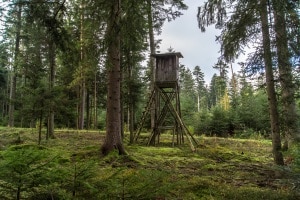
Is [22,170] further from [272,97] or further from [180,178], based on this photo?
[272,97]

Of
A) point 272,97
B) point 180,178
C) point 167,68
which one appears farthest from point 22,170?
point 167,68

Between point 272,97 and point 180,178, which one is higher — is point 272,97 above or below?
above

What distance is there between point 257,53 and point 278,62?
1.93ft

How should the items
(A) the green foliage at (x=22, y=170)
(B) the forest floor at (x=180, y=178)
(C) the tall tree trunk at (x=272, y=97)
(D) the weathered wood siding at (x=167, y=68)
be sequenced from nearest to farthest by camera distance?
(A) the green foliage at (x=22, y=170), (B) the forest floor at (x=180, y=178), (C) the tall tree trunk at (x=272, y=97), (D) the weathered wood siding at (x=167, y=68)

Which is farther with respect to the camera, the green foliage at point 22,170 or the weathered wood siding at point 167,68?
the weathered wood siding at point 167,68

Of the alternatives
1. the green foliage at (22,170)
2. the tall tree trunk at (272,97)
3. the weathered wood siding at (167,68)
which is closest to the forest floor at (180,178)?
the green foliage at (22,170)

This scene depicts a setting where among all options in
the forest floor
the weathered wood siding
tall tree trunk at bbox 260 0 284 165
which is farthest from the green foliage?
the weathered wood siding

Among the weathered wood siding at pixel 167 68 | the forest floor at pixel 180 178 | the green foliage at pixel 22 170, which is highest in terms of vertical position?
the weathered wood siding at pixel 167 68

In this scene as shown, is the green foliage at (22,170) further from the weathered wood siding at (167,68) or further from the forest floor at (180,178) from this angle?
the weathered wood siding at (167,68)

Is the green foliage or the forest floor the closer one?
the green foliage

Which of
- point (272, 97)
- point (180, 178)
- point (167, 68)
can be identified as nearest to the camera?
point (180, 178)

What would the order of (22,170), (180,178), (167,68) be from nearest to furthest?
(22,170) < (180,178) < (167,68)

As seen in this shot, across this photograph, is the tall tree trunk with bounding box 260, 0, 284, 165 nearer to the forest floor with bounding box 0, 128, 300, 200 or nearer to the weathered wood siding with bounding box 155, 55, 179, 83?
the forest floor with bounding box 0, 128, 300, 200

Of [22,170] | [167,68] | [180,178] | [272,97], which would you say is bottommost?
[180,178]
